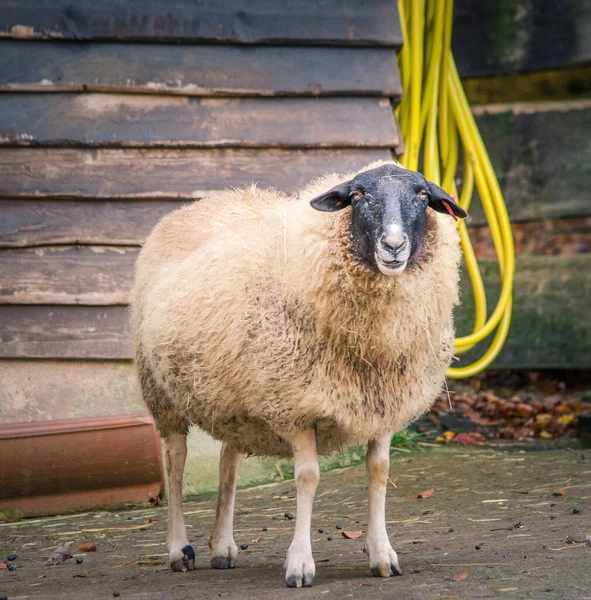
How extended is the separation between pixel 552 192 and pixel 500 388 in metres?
1.75

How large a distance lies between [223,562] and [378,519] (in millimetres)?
786

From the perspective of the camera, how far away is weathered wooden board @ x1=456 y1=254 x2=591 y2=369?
7.52 m

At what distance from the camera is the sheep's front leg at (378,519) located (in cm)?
351

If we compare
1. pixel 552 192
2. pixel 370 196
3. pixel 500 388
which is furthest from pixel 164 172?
pixel 500 388

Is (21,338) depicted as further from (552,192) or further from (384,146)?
(552,192)

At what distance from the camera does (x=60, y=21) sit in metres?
5.41

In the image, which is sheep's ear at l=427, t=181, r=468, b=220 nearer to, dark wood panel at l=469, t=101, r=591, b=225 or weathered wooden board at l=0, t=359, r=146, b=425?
weathered wooden board at l=0, t=359, r=146, b=425

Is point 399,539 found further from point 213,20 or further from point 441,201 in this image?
point 213,20

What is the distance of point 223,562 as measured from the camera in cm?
406

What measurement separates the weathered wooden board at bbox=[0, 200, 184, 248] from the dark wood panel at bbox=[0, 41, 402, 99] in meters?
0.63

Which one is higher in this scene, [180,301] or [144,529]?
[180,301]

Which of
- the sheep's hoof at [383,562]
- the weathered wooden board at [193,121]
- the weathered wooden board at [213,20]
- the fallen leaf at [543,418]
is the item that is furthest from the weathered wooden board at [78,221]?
the fallen leaf at [543,418]

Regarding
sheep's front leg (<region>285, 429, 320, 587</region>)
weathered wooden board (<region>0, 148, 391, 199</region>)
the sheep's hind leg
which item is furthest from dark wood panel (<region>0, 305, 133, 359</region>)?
sheep's front leg (<region>285, 429, 320, 587</region>)

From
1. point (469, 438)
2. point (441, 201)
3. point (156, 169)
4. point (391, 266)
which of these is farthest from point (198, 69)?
point (469, 438)
